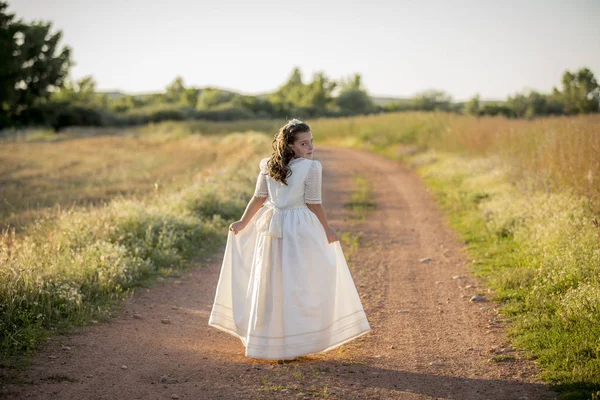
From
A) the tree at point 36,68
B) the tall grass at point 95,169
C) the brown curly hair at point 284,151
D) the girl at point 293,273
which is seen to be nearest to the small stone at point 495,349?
the girl at point 293,273

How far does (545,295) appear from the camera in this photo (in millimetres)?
6293

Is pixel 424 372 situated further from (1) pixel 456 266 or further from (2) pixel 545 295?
(1) pixel 456 266

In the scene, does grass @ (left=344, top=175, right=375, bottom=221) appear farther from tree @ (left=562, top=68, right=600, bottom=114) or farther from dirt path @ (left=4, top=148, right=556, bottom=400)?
tree @ (left=562, top=68, right=600, bottom=114)

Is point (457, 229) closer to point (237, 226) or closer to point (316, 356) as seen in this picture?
point (316, 356)

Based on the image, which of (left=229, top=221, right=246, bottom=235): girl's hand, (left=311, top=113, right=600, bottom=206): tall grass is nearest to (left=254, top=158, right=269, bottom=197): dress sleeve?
(left=229, top=221, right=246, bottom=235): girl's hand

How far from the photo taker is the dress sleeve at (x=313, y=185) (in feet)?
16.4

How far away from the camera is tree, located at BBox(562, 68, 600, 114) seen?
922 inches

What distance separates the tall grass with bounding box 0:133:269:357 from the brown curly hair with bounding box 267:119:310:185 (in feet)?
8.41

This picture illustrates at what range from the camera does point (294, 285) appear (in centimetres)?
488

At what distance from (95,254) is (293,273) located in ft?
12.1

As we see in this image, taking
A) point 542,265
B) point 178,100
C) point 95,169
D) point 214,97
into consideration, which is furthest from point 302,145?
point 178,100

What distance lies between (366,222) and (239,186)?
341cm

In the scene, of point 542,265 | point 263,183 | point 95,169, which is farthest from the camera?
point 95,169

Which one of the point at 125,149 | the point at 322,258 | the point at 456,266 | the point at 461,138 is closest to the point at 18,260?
the point at 322,258
